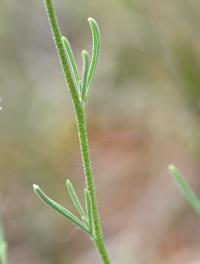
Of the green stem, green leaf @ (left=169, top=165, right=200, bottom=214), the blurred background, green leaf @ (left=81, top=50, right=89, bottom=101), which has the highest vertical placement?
green leaf @ (left=81, top=50, right=89, bottom=101)

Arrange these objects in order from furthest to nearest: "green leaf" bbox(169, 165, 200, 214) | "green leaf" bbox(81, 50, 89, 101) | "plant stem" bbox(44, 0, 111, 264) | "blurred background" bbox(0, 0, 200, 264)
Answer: "blurred background" bbox(0, 0, 200, 264)
"green leaf" bbox(169, 165, 200, 214)
"green leaf" bbox(81, 50, 89, 101)
"plant stem" bbox(44, 0, 111, 264)

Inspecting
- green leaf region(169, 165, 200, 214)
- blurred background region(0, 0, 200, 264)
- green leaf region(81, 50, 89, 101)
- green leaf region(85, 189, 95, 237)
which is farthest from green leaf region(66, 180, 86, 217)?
blurred background region(0, 0, 200, 264)

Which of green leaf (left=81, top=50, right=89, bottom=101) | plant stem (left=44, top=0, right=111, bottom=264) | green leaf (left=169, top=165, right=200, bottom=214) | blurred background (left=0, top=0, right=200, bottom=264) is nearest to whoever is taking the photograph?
plant stem (left=44, top=0, right=111, bottom=264)

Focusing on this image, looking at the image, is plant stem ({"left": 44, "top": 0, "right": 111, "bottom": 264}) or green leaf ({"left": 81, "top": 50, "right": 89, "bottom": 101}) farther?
green leaf ({"left": 81, "top": 50, "right": 89, "bottom": 101})

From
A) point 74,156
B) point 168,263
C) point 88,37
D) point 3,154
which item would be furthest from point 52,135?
point 168,263

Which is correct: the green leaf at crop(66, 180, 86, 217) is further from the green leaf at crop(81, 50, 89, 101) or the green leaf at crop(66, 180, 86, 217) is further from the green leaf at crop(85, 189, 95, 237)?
the green leaf at crop(81, 50, 89, 101)

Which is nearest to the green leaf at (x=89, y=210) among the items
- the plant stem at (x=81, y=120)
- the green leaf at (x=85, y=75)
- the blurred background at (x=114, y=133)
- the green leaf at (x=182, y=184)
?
the plant stem at (x=81, y=120)

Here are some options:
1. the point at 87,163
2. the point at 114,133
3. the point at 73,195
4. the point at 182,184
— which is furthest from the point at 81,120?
the point at 114,133

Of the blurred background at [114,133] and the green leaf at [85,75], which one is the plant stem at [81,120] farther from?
the blurred background at [114,133]
